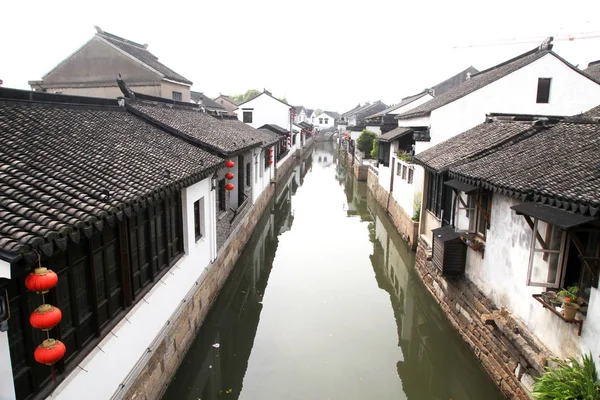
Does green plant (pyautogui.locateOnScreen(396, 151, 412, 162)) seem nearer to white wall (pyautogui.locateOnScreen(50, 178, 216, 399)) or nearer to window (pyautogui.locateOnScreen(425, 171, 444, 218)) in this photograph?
window (pyautogui.locateOnScreen(425, 171, 444, 218))

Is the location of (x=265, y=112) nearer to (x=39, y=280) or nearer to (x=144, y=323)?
(x=144, y=323)

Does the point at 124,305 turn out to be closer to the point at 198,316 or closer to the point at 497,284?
the point at 198,316

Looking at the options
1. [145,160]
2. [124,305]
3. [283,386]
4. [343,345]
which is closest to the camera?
[124,305]

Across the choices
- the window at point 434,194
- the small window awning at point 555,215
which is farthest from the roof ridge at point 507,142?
the small window awning at point 555,215

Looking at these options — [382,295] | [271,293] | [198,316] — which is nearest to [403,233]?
[382,295]

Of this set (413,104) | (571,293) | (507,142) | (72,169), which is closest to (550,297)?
(571,293)

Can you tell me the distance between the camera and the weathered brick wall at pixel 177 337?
6.25 meters

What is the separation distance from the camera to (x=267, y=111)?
41406 millimetres

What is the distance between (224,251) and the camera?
12.3 meters

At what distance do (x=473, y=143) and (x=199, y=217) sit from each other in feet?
24.0

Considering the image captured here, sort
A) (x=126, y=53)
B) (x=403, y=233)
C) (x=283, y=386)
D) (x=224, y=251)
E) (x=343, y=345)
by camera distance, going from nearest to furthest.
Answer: (x=283, y=386) → (x=343, y=345) → (x=224, y=251) → (x=403, y=233) → (x=126, y=53)

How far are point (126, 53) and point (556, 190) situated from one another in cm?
2213

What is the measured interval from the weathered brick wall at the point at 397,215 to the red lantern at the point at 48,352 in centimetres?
1264

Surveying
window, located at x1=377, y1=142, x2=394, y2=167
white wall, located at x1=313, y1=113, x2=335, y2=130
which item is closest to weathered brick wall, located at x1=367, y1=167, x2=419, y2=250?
window, located at x1=377, y1=142, x2=394, y2=167
